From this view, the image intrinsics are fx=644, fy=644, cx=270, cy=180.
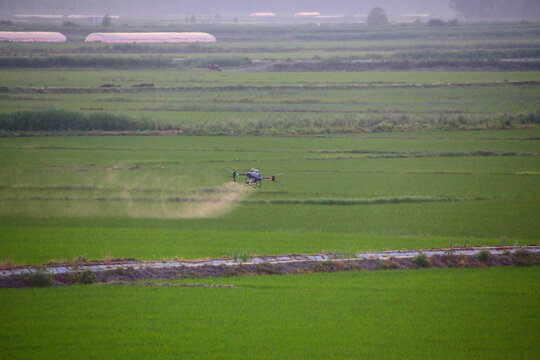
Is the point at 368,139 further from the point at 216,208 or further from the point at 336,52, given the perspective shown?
the point at 336,52

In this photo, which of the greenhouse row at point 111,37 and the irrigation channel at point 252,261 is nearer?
the irrigation channel at point 252,261

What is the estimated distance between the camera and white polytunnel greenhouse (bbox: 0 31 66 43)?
6488 centimetres

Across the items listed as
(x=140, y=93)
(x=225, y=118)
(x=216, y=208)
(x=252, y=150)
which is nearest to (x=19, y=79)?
(x=140, y=93)

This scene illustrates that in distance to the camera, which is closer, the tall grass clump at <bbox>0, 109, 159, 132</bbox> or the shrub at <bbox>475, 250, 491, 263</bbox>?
the shrub at <bbox>475, 250, 491, 263</bbox>

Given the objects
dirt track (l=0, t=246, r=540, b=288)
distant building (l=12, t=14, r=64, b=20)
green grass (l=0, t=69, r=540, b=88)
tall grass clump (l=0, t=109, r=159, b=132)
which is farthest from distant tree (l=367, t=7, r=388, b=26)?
dirt track (l=0, t=246, r=540, b=288)

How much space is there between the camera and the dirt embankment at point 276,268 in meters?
16.0

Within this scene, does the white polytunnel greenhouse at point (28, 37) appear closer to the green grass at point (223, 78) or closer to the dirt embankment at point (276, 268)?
the green grass at point (223, 78)

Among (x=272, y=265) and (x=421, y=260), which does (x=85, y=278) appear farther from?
(x=421, y=260)

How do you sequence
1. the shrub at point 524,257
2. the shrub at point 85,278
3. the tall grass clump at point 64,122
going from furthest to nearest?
the tall grass clump at point 64,122 < the shrub at point 524,257 < the shrub at point 85,278

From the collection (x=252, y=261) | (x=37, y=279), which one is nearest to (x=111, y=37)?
(x=252, y=261)

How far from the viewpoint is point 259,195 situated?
28.2m

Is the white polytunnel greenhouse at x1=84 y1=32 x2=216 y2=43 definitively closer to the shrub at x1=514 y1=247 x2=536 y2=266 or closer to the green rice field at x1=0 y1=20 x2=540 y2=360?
the green rice field at x1=0 y1=20 x2=540 y2=360

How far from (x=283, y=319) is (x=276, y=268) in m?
3.76

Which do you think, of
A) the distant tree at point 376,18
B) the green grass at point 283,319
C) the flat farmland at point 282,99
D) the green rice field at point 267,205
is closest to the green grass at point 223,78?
the flat farmland at point 282,99
